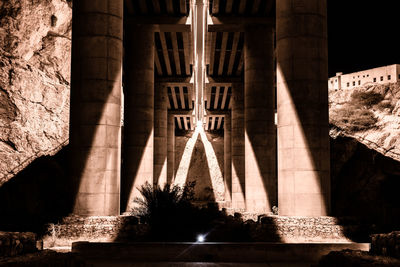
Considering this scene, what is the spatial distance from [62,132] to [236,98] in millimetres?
13378

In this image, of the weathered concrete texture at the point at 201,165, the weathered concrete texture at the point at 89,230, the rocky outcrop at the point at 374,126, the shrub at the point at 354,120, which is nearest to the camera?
the weathered concrete texture at the point at 89,230

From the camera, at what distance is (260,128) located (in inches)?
1020

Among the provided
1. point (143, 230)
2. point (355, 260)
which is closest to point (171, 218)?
point (143, 230)

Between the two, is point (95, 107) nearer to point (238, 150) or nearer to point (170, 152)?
point (238, 150)

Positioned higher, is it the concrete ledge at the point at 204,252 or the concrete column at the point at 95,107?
the concrete column at the point at 95,107

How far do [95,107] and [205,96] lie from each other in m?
26.2

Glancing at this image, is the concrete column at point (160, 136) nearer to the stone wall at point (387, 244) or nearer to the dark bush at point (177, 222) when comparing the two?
the dark bush at point (177, 222)

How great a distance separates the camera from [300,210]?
14.9 metres

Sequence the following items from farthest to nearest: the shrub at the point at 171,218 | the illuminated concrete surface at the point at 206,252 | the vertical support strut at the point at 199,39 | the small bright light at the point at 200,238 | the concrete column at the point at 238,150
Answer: the concrete column at the point at 238,150 < the vertical support strut at the point at 199,39 < the small bright light at the point at 200,238 < the shrub at the point at 171,218 < the illuminated concrete surface at the point at 206,252

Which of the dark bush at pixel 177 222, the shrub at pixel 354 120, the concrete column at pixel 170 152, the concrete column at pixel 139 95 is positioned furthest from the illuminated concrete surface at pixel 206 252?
the concrete column at pixel 170 152

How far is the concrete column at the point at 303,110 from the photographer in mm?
15008

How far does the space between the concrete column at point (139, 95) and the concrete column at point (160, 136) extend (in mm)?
9694

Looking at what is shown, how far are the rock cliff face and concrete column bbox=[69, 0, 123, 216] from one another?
16287 millimetres

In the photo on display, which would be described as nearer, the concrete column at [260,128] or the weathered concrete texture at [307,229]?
the weathered concrete texture at [307,229]
